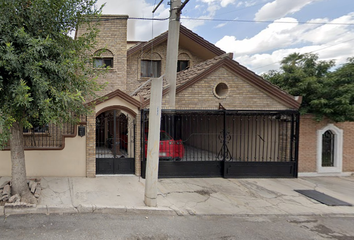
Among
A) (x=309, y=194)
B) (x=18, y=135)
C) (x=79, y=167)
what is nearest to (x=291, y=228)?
(x=309, y=194)

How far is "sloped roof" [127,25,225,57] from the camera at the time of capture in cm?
1126

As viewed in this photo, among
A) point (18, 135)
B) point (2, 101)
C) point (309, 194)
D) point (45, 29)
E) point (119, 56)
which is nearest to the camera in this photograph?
point (2, 101)

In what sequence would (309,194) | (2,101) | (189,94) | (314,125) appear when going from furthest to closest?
(314,125) → (189,94) → (309,194) → (2,101)

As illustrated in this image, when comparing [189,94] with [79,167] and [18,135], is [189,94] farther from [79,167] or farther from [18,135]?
[18,135]

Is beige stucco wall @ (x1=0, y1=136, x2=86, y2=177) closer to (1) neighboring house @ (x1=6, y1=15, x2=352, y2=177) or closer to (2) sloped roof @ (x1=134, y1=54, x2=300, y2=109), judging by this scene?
(1) neighboring house @ (x1=6, y1=15, x2=352, y2=177)

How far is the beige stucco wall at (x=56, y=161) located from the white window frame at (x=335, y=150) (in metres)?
8.82

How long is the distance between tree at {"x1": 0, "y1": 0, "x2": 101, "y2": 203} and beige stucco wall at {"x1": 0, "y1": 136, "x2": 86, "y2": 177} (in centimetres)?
155

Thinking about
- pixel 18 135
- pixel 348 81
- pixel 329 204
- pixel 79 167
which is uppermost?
pixel 348 81

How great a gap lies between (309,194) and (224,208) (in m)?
3.08

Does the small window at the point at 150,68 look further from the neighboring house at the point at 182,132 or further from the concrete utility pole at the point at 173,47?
the concrete utility pole at the point at 173,47

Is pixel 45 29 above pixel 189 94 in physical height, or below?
above

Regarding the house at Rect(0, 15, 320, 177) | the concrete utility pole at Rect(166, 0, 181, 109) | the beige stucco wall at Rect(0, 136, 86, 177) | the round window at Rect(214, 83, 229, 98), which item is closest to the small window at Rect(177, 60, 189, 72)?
the house at Rect(0, 15, 320, 177)

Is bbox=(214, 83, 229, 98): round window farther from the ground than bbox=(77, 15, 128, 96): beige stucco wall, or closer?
closer

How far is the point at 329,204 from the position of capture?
5789 mm
